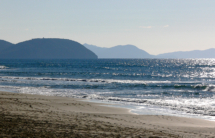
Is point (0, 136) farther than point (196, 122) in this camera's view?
No

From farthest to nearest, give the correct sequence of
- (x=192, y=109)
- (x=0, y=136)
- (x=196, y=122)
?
(x=192, y=109) → (x=196, y=122) → (x=0, y=136)

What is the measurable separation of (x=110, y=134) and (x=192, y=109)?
33.3 feet

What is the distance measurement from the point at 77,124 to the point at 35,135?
243cm

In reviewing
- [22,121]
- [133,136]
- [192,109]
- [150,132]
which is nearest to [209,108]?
[192,109]

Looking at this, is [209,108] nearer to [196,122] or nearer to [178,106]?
[178,106]

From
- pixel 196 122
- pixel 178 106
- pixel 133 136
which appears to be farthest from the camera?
pixel 178 106

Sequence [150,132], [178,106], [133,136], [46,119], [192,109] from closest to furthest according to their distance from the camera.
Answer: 1. [133,136]
2. [150,132]
3. [46,119]
4. [192,109]
5. [178,106]

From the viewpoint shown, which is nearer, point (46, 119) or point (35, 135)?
point (35, 135)

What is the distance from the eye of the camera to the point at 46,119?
1048 cm

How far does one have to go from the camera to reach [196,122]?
498 inches

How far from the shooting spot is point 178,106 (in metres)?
18.0

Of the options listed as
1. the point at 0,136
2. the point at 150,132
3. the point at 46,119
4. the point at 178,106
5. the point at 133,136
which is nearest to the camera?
the point at 0,136

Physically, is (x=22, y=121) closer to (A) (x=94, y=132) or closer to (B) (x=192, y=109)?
(A) (x=94, y=132)

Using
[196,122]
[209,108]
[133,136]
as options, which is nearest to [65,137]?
[133,136]
